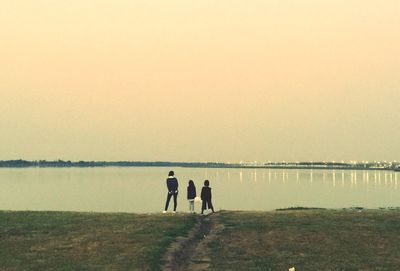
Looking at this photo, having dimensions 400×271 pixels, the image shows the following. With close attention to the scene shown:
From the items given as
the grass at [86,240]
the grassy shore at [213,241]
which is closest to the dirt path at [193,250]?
the grassy shore at [213,241]

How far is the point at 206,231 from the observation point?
113 feet

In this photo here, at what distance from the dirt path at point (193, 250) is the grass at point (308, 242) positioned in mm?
514

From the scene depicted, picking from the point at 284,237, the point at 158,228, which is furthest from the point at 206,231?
the point at 284,237

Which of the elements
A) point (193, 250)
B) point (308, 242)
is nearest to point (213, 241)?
point (193, 250)

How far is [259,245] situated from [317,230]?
4.89 meters

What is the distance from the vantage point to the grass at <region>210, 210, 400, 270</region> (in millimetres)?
26953

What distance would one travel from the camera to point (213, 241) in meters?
31.2

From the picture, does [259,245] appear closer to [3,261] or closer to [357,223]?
[357,223]

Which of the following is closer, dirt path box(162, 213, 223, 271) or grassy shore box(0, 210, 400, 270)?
dirt path box(162, 213, 223, 271)

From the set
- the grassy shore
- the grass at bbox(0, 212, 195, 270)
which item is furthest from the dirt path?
the grass at bbox(0, 212, 195, 270)

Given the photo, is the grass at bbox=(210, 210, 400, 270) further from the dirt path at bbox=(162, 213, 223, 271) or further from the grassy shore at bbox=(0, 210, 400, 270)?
the dirt path at bbox=(162, 213, 223, 271)

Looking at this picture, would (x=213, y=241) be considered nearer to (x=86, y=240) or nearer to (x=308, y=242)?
(x=308, y=242)

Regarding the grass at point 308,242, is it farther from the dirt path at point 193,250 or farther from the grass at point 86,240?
the grass at point 86,240

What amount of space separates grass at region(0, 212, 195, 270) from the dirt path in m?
0.51
